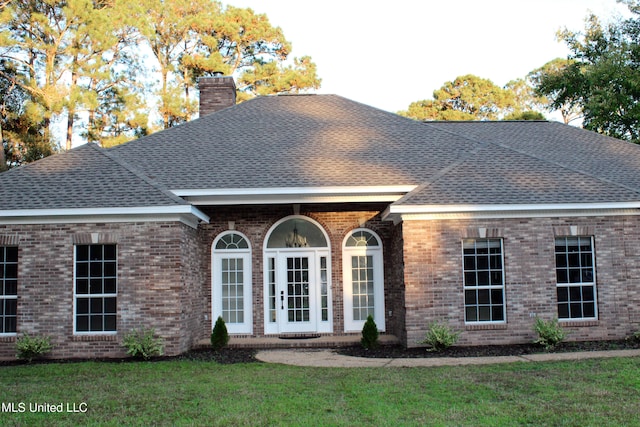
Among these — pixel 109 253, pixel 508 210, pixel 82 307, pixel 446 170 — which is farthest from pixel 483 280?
pixel 82 307

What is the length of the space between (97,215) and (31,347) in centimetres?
297

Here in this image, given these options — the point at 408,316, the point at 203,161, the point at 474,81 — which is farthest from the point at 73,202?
the point at 474,81

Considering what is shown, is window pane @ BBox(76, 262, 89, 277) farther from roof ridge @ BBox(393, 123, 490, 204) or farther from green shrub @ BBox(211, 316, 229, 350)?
roof ridge @ BBox(393, 123, 490, 204)

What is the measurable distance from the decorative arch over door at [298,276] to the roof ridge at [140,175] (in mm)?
2878

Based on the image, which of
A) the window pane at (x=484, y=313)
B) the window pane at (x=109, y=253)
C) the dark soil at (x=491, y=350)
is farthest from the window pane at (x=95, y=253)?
the window pane at (x=484, y=313)

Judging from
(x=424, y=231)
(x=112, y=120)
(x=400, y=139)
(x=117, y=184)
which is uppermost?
(x=112, y=120)

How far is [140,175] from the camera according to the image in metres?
13.8

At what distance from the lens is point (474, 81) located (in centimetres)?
4450

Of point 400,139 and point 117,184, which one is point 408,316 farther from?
point 117,184

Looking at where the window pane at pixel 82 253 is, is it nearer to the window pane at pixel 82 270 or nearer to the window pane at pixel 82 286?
the window pane at pixel 82 270

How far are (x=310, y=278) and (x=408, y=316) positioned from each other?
10.7ft

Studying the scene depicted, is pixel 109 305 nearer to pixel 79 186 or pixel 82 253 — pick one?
pixel 82 253

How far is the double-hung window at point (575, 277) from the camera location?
44.6 feet

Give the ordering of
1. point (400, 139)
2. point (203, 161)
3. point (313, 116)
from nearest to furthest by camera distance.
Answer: point (203, 161) → point (400, 139) → point (313, 116)
